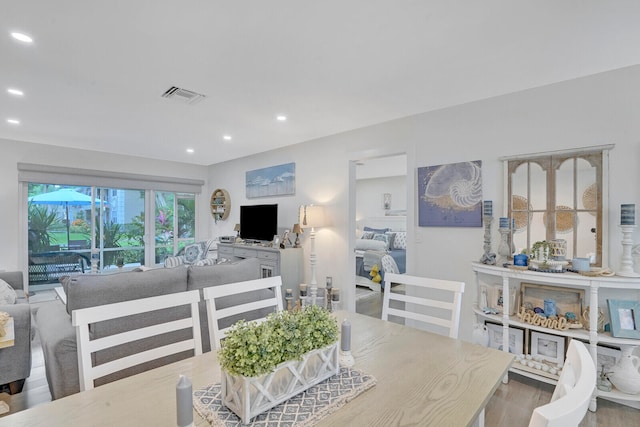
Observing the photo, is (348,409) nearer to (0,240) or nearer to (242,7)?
(242,7)

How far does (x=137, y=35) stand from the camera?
1921 millimetres

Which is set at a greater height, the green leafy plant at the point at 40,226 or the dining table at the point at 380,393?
the green leafy plant at the point at 40,226

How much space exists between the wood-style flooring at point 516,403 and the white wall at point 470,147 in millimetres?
666

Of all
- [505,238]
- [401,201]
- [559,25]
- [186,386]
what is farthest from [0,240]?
[401,201]

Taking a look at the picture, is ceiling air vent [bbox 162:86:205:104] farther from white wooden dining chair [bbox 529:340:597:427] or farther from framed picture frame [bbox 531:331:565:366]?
framed picture frame [bbox 531:331:565:366]

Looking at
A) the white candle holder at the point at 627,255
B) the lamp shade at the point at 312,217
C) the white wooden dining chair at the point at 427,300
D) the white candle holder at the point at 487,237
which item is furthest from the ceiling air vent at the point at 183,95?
the white candle holder at the point at 627,255

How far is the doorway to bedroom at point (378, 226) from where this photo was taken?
17.4 feet

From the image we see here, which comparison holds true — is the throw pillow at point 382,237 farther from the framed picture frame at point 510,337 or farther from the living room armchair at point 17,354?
the living room armchair at point 17,354

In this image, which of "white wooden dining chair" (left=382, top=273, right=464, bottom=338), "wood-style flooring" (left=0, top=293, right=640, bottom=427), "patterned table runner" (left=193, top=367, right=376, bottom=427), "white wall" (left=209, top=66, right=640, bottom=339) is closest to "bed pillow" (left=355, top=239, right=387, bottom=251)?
"white wall" (left=209, top=66, right=640, bottom=339)

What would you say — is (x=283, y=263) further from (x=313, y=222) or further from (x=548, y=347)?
(x=548, y=347)

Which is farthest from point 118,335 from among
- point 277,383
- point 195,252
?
point 195,252

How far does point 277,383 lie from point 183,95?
104 inches

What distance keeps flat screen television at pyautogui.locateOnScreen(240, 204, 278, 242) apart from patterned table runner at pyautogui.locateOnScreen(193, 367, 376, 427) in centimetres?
376

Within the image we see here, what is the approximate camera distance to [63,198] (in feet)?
17.0
